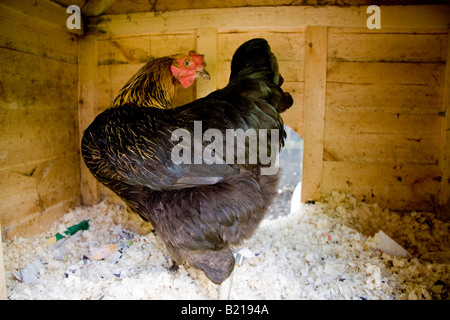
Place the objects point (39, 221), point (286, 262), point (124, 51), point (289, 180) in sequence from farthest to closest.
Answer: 1. point (289, 180)
2. point (124, 51)
3. point (39, 221)
4. point (286, 262)

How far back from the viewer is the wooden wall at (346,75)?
2.76m

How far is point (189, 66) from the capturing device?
242cm

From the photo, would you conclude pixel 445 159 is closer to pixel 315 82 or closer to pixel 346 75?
pixel 346 75

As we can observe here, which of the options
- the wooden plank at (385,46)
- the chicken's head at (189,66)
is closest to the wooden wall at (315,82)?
the wooden plank at (385,46)

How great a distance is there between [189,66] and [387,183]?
2240 millimetres

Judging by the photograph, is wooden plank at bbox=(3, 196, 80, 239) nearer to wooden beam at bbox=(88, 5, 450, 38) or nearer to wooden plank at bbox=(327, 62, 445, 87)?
wooden beam at bbox=(88, 5, 450, 38)

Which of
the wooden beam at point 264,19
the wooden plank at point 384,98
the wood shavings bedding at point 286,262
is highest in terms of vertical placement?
the wooden beam at point 264,19

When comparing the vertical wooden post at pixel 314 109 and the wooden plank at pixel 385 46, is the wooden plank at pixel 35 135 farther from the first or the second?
the wooden plank at pixel 385 46

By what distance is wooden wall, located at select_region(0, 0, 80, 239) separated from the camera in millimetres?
2293

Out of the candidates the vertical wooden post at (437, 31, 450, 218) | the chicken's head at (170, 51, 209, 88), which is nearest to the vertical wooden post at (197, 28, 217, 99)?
the chicken's head at (170, 51, 209, 88)

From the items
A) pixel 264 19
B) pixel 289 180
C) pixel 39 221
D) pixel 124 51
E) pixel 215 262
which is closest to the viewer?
pixel 215 262

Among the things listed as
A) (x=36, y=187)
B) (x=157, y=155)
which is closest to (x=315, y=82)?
(x=157, y=155)

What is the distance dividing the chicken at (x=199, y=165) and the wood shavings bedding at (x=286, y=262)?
370 millimetres

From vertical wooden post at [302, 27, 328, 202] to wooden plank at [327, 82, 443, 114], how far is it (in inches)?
5.2
